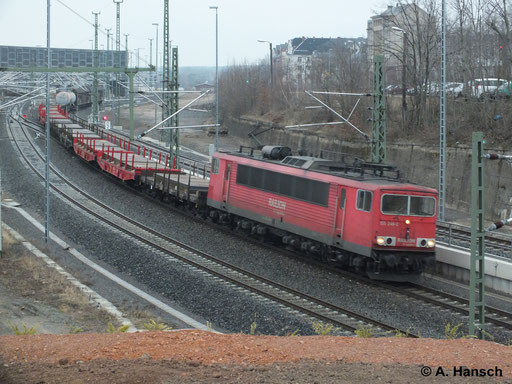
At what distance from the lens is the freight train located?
1880 centimetres

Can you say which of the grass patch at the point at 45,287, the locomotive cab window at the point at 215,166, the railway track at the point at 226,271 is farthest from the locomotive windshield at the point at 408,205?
the locomotive cab window at the point at 215,166

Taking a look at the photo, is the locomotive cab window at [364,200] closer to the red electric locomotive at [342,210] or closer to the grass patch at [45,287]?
the red electric locomotive at [342,210]

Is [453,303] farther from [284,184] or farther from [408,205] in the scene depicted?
[284,184]

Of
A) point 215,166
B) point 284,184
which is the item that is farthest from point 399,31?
point 284,184

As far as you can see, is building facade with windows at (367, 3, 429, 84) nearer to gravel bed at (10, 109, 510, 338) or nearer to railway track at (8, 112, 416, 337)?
gravel bed at (10, 109, 510, 338)

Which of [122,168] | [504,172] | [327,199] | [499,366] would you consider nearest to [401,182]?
[327,199]

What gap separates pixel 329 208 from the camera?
20.2m

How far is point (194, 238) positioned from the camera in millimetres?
25328

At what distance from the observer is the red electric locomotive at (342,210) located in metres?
18.8

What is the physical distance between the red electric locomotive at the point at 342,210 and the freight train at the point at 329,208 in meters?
0.03

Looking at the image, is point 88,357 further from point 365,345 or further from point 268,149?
point 268,149

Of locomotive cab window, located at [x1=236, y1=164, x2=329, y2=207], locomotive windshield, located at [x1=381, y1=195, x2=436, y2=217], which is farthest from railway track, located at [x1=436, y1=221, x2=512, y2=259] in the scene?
locomotive cab window, located at [x1=236, y1=164, x2=329, y2=207]

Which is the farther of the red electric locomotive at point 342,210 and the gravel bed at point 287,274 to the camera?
the red electric locomotive at point 342,210

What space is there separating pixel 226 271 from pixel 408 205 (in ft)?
17.9
